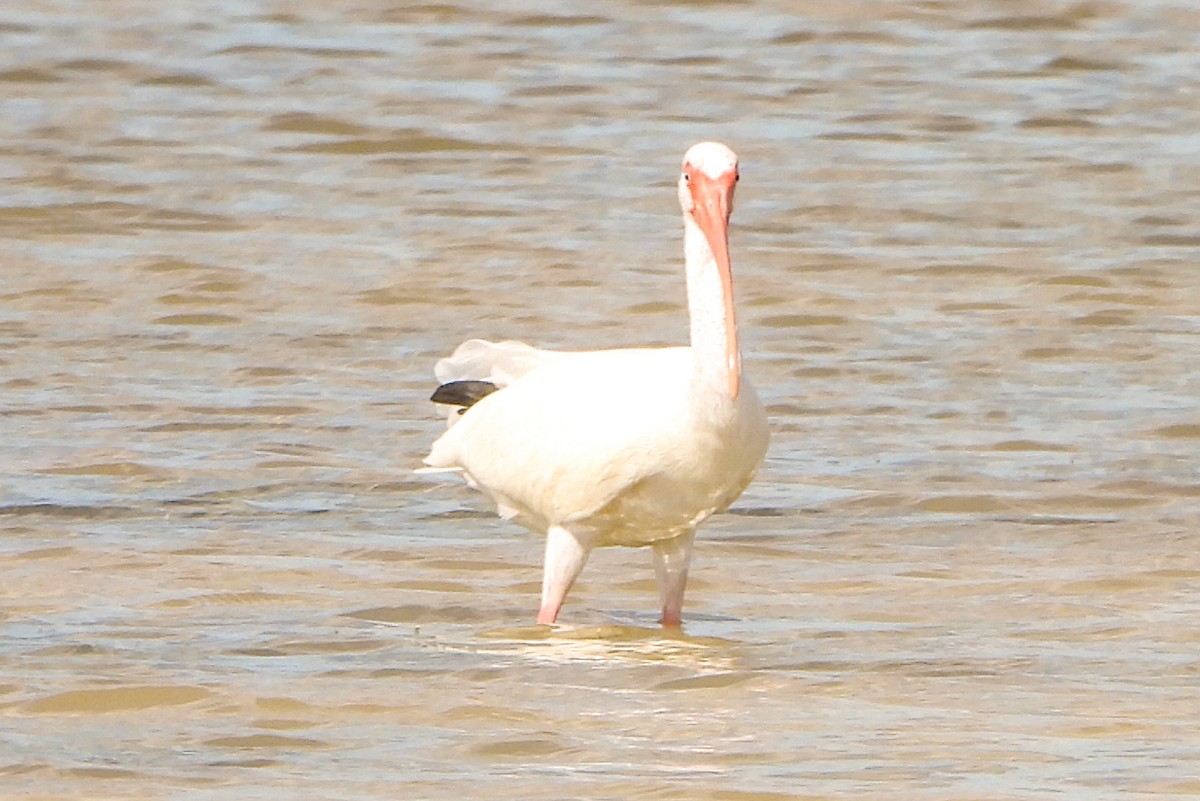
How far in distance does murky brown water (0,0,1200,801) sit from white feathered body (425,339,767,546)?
36cm

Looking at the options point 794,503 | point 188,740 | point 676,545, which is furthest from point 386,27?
point 188,740

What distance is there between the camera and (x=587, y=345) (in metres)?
12.7

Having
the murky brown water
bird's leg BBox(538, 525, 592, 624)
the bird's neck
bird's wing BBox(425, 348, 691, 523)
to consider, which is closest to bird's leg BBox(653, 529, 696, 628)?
the murky brown water

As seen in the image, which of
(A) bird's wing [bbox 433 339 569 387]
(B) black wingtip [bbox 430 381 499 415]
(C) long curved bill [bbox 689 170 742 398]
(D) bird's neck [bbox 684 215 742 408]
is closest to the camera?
(D) bird's neck [bbox 684 215 742 408]

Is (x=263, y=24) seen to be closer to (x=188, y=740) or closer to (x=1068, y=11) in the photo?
(x=1068, y=11)

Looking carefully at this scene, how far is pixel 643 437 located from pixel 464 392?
1164mm

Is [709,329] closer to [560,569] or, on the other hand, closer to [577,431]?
[577,431]

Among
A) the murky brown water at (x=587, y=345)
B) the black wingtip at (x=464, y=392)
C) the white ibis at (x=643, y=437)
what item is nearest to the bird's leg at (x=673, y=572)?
the white ibis at (x=643, y=437)

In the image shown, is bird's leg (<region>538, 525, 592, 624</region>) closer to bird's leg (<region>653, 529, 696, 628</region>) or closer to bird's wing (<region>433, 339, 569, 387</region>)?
bird's leg (<region>653, 529, 696, 628</region>)

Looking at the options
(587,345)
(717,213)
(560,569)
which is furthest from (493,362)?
(587,345)

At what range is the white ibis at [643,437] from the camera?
7648 millimetres

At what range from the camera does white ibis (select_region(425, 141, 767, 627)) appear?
7648mm

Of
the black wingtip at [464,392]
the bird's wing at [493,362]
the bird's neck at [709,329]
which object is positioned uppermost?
the bird's neck at [709,329]

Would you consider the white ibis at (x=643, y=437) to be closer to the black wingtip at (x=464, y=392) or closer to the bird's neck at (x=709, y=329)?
the bird's neck at (x=709, y=329)
